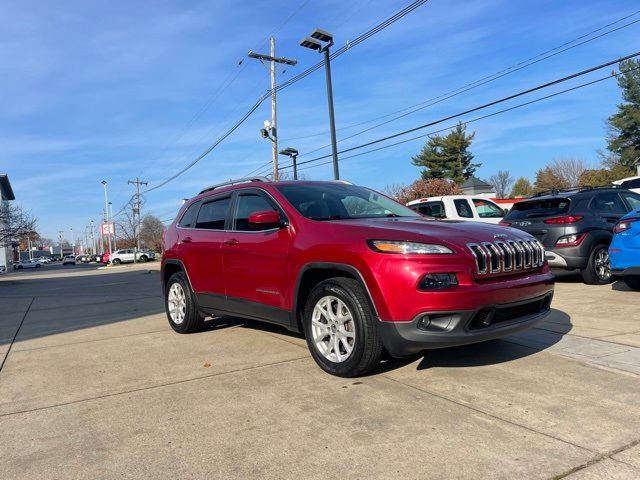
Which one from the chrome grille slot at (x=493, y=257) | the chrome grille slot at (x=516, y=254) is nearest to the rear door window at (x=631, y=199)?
the chrome grille slot at (x=516, y=254)

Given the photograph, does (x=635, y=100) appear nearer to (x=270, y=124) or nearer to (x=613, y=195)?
(x=270, y=124)

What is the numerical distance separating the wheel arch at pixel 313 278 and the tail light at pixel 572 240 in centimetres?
580

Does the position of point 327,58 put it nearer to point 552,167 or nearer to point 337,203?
point 337,203

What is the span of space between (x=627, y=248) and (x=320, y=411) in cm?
576

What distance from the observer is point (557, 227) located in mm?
8883

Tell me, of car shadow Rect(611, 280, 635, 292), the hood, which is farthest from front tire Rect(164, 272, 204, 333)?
car shadow Rect(611, 280, 635, 292)

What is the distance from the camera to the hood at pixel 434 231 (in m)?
4.02

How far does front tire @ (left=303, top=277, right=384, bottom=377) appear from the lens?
13.4 ft

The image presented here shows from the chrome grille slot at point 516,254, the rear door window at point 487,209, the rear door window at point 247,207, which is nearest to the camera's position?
the chrome grille slot at point 516,254

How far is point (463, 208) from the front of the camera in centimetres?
1314

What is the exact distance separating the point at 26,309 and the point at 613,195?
37.8 ft

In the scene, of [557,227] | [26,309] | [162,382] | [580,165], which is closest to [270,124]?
[26,309]

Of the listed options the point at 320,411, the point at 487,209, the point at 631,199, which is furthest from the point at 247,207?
the point at 487,209

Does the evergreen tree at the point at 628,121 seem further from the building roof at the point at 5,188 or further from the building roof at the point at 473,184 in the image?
the building roof at the point at 5,188
